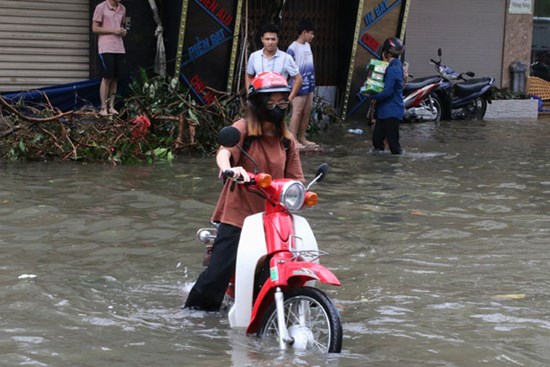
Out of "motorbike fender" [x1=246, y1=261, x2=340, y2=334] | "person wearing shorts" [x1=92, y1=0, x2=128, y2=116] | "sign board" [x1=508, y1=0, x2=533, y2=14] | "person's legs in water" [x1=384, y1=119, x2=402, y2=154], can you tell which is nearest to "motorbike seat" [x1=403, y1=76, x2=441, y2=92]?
"sign board" [x1=508, y1=0, x2=533, y2=14]

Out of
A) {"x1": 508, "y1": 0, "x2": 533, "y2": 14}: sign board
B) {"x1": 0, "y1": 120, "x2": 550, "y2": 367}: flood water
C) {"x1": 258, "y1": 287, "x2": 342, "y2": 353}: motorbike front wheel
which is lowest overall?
{"x1": 0, "y1": 120, "x2": 550, "y2": 367}: flood water

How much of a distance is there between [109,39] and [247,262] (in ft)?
28.6

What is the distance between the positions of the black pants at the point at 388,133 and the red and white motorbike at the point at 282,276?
289 inches

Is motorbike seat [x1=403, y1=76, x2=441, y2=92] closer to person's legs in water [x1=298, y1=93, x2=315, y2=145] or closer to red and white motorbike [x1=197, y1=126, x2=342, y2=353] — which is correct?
person's legs in water [x1=298, y1=93, x2=315, y2=145]

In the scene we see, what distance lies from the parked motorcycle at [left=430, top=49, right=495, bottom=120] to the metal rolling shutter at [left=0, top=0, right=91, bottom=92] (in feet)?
21.9

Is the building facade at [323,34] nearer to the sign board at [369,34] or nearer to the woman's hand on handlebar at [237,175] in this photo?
the sign board at [369,34]

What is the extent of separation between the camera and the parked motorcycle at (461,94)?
687 inches

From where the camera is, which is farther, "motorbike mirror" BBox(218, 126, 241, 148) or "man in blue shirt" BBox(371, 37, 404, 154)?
"man in blue shirt" BBox(371, 37, 404, 154)

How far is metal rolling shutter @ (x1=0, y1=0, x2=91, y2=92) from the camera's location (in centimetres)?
1345

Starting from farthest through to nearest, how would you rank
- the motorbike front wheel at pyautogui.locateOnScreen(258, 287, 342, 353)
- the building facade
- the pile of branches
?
the building facade, the pile of branches, the motorbike front wheel at pyautogui.locateOnScreen(258, 287, 342, 353)

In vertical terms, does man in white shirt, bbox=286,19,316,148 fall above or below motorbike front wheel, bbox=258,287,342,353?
above

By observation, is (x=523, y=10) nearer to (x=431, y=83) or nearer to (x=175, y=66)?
(x=431, y=83)

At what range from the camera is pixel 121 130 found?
11125mm

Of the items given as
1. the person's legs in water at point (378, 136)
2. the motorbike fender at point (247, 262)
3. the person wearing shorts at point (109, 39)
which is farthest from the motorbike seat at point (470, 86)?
the motorbike fender at point (247, 262)
